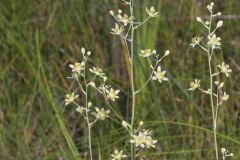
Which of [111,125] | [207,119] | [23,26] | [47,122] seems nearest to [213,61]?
[207,119]

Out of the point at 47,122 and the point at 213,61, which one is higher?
the point at 213,61

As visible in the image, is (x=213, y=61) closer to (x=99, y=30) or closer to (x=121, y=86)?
(x=121, y=86)

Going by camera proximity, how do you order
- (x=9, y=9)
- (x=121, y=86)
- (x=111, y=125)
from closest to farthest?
(x=111, y=125) < (x=121, y=86) < (x=9, y=9)

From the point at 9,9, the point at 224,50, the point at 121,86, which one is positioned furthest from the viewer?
the point at 9,9

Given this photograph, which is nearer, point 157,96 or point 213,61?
point 157,96

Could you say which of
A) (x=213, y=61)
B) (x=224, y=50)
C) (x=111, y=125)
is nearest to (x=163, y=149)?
(x=111, y=125)

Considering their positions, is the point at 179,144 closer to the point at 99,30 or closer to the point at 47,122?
the point at 47,122
